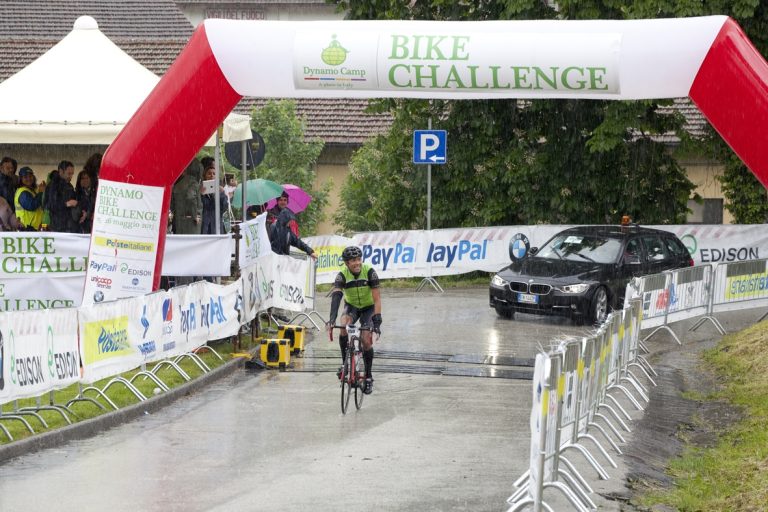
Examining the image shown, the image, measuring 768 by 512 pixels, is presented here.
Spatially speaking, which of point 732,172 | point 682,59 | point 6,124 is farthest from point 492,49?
point 732,172

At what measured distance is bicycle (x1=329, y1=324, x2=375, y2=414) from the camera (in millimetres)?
14234

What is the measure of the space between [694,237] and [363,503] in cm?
1904

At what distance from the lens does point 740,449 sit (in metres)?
12.5

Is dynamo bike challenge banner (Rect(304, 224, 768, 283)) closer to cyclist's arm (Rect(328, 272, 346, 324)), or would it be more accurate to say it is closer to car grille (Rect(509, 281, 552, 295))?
car grille (Rect(509, 281, 552, 295))

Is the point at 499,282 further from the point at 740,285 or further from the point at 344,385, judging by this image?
the point at 344,385

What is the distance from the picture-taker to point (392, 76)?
51.0ft

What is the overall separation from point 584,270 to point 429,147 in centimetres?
647

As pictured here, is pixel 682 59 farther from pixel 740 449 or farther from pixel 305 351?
pixel 305 351

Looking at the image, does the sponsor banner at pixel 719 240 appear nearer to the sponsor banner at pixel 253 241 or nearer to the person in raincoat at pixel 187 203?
the sponsor banner at pixel 253 241

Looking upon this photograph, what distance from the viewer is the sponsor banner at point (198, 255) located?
59.4ft

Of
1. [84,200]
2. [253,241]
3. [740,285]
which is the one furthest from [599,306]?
[84,200]

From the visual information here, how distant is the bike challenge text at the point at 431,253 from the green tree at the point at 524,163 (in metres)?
2.24

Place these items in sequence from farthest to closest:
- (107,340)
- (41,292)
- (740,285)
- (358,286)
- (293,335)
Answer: (740,285), (293,335), (41,292), (358,286), (107,340)

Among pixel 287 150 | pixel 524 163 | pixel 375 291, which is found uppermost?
pixel 287 150
